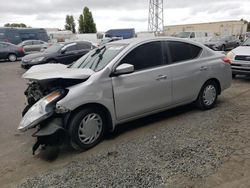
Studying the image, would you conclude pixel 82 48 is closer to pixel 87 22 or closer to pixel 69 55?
pixel 69 55

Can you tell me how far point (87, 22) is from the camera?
54.1 meters

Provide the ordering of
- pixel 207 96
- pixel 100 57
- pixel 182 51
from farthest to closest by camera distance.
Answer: pixel 207 96 < pixel 182 51 < pixel 100 57

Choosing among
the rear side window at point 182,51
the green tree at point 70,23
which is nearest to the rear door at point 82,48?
the rear side window at point 182,51

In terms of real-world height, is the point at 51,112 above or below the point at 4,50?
above

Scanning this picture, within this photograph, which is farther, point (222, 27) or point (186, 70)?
point (222, 27)

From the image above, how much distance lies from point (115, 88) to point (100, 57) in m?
0.81

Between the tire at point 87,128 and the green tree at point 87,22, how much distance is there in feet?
170

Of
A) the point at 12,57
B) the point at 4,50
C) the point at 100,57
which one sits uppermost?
the point at 100,57

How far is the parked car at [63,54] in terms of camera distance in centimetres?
1275

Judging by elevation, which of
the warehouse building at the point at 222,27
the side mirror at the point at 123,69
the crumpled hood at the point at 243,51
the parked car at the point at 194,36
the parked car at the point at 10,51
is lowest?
the warehouse building at the point at 222,27

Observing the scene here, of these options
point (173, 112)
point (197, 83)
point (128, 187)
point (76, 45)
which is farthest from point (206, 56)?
point (76, 45)

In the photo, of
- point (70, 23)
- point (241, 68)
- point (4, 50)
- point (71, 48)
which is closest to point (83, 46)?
point (71, 48)

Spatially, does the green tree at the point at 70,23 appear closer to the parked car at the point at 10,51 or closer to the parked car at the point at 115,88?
the parked car at the point at 10,51

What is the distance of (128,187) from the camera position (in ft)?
10.1
